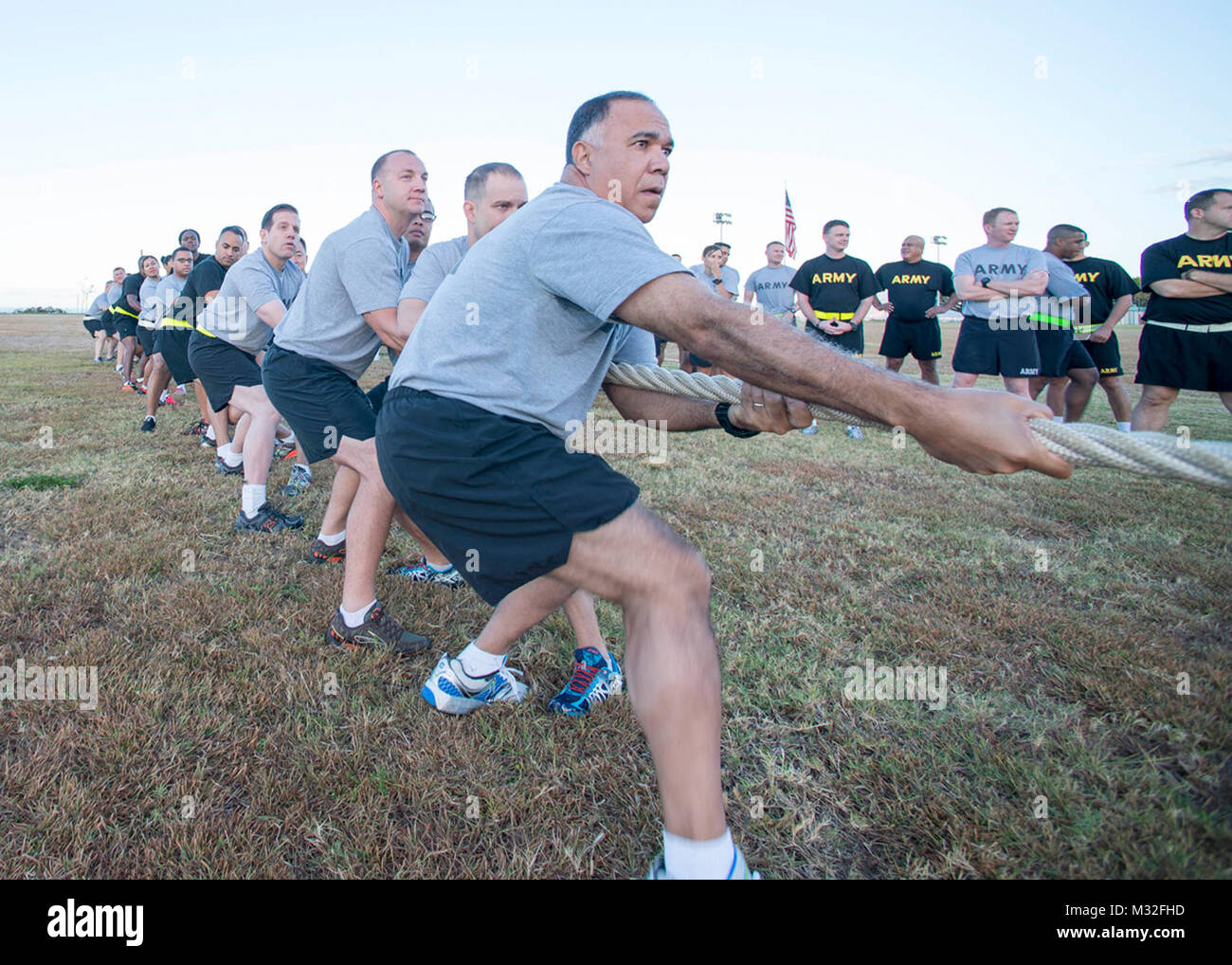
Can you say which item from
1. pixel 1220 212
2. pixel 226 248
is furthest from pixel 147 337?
pixel 1220 212

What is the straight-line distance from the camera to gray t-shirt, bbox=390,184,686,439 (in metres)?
1.56

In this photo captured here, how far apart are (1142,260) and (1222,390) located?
1.17m

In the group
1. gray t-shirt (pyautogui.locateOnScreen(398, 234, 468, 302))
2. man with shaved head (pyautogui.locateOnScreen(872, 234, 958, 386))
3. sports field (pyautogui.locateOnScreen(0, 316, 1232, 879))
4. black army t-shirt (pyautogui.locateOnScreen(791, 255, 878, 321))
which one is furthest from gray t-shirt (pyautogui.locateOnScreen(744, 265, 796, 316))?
gray t-shirt (pyautogui.locateOnScreen(398, 234, 468, 302))

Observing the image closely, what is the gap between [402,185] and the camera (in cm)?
342

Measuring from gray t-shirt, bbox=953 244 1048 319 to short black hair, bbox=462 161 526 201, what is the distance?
562cm

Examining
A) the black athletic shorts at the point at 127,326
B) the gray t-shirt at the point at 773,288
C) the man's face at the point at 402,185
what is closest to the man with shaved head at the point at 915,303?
the gray t-shirt at the point at 773,288

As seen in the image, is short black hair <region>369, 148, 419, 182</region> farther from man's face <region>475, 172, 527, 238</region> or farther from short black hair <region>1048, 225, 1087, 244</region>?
short black hair <region>1048, 225, 1087, 244</region>

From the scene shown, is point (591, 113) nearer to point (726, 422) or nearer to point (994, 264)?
point (726, 422)

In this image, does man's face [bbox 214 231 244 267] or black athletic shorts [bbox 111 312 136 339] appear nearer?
man's face [bbox 214 231 244 267]

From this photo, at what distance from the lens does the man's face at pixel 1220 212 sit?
5.37 m

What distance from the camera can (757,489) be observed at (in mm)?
5516

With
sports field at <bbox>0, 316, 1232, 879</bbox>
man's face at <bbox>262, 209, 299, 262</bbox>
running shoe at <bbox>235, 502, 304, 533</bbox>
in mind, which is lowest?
sports field at <bbox>0, 316, 1232, 879</bbox>

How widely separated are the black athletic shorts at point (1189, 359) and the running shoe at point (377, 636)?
5689 mm
